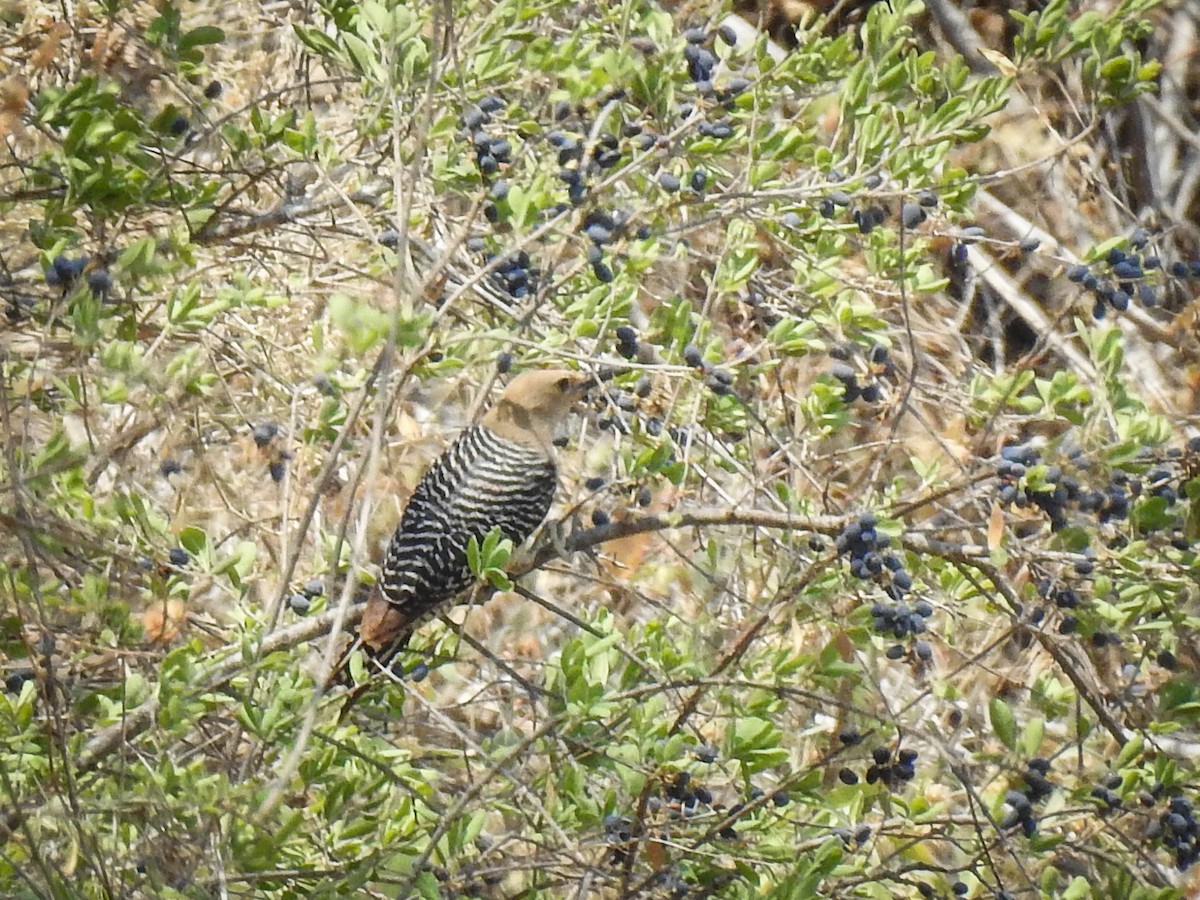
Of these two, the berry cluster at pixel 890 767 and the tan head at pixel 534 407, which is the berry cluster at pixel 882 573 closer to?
the berry cluster at pixel 890 767

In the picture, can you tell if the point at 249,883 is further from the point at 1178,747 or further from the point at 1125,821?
the point at 1178,747

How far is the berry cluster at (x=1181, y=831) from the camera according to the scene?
272 centimetres

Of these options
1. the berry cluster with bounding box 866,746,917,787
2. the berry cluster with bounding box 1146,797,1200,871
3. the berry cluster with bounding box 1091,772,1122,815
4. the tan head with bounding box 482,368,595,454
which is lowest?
the berry cluster with bounding box 1146,797,1200,871

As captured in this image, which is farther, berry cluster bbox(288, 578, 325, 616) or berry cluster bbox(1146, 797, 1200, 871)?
berry cluster bbox(288, 578, 325, 616)

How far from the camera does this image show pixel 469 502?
379cm

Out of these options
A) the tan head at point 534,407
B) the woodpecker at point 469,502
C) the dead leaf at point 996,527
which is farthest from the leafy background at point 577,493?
the tan head at point 534,407

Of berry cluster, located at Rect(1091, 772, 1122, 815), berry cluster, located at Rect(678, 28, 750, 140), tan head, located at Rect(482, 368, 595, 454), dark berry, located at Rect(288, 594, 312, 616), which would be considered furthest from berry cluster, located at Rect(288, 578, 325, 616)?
berry cluster, located at Rect(1091, 772, 1122, 815)

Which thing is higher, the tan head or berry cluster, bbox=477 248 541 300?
berry cluster, bbox=477 248 541 300

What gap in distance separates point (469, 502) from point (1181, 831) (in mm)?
1803

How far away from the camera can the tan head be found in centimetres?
395

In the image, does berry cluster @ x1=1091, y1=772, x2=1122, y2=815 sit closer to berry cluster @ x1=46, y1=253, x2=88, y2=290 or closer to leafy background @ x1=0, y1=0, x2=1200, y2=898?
leafy background @ x1=0, y1=0, x2=1200, y2=898

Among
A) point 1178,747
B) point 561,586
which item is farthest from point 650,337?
point 1178,747

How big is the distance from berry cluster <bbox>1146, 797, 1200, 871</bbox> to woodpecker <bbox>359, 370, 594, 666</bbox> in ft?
5.00

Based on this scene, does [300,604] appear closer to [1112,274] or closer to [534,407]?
[534,407]
